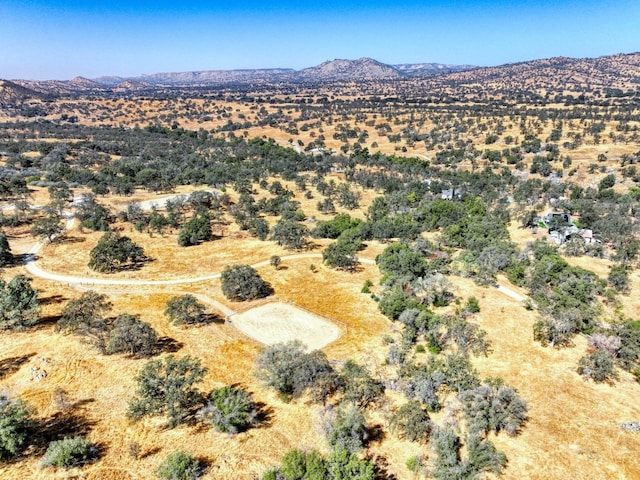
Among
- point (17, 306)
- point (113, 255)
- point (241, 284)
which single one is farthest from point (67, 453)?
point (113, 255)

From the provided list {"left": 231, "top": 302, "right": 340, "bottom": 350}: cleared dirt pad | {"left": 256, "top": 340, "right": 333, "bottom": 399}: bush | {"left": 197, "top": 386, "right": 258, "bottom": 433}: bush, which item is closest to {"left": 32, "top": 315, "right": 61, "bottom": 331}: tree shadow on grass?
{"left": 231, "top": 302, "right": 340, "bottom": 350}: cleared dirt pad

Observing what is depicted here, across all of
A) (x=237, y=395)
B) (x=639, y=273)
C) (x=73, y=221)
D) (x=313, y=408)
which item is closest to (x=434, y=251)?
(x=639, y=273)

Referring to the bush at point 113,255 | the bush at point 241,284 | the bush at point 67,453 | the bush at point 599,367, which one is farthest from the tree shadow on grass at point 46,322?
the bush at point 599,367

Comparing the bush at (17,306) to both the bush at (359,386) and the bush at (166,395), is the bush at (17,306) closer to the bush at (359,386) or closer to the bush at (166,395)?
the bush at (166,395)

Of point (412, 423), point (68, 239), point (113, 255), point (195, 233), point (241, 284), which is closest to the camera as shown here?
point (412, 423)

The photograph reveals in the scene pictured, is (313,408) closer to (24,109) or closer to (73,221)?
(73,221)

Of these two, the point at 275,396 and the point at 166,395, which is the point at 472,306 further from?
the point at 166,395
